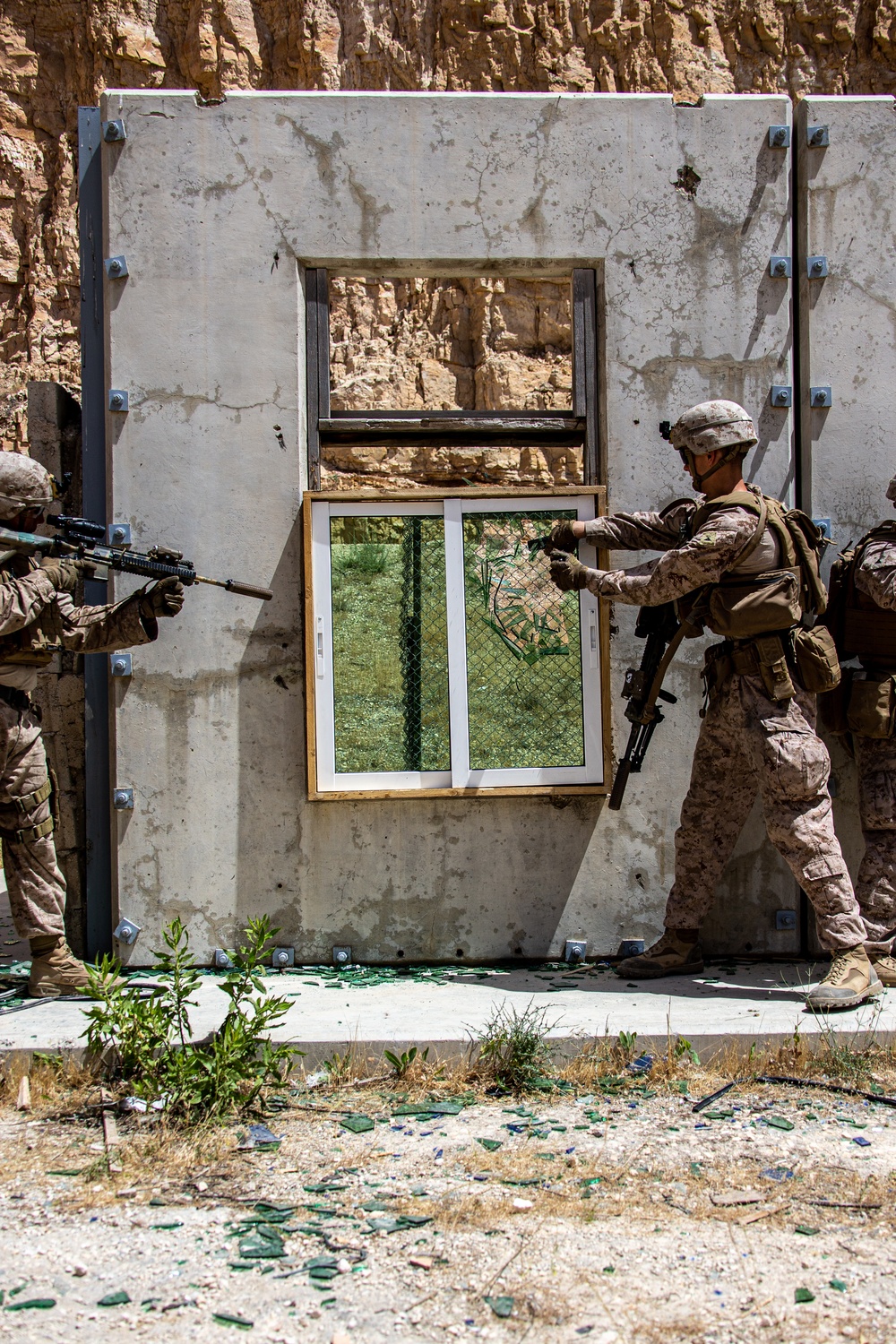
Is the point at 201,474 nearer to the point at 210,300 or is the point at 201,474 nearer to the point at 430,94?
the point at 210,300

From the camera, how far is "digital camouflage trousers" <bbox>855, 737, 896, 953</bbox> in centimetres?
473

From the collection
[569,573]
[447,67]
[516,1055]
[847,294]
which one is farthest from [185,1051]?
[447,67]

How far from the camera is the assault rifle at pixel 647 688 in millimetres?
4852

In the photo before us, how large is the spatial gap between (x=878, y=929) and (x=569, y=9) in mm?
15029

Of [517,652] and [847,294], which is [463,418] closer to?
[517,652]

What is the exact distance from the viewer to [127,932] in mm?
4969

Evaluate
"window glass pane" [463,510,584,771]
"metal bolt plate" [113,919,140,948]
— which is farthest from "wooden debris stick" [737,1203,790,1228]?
"metal bolt plate" [113,919,140,948]

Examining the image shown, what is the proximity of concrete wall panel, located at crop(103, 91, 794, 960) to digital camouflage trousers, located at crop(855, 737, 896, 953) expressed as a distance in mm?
449

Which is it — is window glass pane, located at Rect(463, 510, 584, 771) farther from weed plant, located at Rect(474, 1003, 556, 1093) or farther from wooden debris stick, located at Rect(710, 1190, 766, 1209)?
wooden debris stick, located at Rect(710, 1190, 766, 1209)

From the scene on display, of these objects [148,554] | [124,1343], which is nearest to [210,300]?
[148,554]

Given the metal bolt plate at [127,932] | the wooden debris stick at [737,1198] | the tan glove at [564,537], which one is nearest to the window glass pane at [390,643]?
the tan glove at [564,537]

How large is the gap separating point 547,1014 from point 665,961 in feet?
2.58

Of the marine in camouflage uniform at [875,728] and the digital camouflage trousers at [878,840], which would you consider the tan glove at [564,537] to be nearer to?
the marine in camouflage uniform at [875,728]

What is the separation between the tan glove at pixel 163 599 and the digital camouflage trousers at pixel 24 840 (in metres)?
0.68
